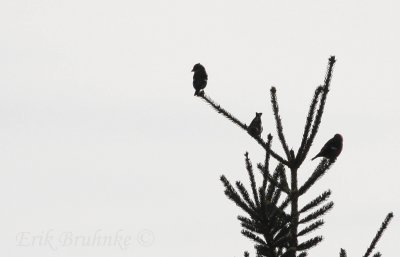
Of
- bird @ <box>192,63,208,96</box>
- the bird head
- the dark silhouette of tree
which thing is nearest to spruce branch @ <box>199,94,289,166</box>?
the dark silhouette of tree

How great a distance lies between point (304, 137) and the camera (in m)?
4.14

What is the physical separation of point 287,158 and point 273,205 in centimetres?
68

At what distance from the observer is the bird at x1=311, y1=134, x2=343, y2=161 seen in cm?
562

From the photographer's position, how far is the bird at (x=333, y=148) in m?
5.62

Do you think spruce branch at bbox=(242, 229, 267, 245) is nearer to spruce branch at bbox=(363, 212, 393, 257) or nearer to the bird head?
spruce branch at bbox=(363, 212, 393, 257)

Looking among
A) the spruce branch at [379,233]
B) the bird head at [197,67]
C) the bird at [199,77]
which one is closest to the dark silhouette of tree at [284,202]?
the spruce branch at [379,233]

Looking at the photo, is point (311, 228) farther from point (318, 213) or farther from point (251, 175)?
point (251, 175)

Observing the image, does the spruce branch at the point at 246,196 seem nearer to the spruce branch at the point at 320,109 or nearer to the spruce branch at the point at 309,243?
the spruce branch at the point at 309,243

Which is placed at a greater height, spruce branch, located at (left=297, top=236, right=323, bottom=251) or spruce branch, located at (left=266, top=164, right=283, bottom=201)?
spruce branch, located at (left=266, top=164, right=283, bottom=201)

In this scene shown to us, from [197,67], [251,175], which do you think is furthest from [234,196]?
[197,67]

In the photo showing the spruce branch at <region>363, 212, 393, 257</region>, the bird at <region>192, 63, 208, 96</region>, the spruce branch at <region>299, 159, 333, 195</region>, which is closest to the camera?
the spruce branch at <region>363, 212, 393, 257</region>

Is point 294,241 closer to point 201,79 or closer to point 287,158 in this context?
point 287,158

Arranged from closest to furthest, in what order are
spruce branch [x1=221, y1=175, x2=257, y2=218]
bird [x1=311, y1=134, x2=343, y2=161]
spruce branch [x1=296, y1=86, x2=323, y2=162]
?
spruce branch [x1=221, y1=175, x2=257, y2=218]
spruce branch [x1=296, y1=86, x2=323, y2=162]
bird [x1=311, y1=134, x2=343, y2=161]

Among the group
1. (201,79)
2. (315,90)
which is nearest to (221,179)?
(315,90)
